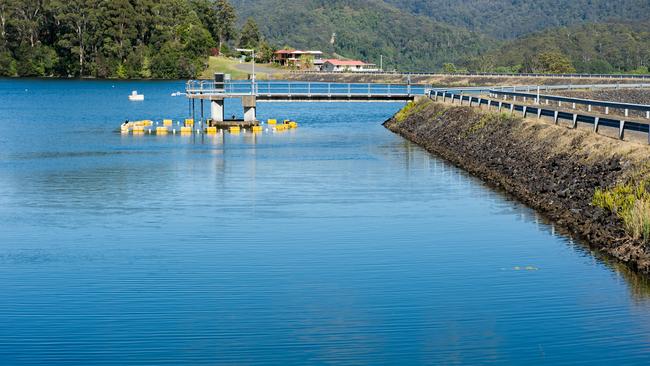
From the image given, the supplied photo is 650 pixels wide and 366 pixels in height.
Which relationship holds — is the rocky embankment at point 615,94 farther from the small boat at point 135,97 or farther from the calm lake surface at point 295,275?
the calm lake surface at point 295,275

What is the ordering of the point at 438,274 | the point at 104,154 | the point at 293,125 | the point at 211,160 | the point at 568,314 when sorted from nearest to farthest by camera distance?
the point at 568,314, the point at 438,274, the point at 211,160, the point at 104,154, the point at 293,125

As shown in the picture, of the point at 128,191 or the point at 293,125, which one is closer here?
the point at 128,191

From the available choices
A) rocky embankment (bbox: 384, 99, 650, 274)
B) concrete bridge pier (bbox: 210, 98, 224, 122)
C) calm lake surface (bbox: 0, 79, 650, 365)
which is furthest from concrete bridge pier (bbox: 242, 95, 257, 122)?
calm lake surface (bbox: 0, 79, 650, 365)

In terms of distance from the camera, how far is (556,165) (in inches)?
1535

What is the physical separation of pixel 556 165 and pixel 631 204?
11.6 m

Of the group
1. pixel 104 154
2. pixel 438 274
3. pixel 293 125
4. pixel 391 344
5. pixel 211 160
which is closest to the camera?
pixel 391 344

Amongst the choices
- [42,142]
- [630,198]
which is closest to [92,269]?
[630,198]

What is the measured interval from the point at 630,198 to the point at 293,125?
55.7 meters

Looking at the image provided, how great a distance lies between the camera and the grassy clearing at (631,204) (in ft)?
83.6

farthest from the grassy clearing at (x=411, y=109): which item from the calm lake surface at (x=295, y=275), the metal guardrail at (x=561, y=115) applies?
the calm lake surface at (x=295, y=275)

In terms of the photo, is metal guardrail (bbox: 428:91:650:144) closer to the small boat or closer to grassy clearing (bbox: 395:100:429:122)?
grassy clearing (bbox: 395:100:429:122)

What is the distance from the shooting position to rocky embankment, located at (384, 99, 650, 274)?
1118 inches

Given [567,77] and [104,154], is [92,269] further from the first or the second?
[567,77]

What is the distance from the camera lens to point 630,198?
27906 mm
